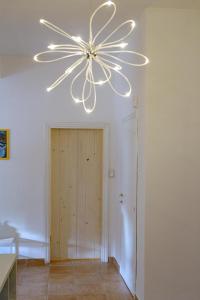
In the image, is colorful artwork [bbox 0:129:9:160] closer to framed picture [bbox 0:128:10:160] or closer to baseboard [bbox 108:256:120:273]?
framed picture [bbox 0:128:10:160]

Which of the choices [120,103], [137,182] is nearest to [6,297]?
[137,182]

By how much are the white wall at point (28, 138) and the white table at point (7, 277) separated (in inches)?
76.1

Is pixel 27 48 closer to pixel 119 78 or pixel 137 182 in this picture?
pixel 119 78

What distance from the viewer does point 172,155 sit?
9.80 ft

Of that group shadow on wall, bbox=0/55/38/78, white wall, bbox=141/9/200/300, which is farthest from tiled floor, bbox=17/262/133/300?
shadow on wall, bbox=0/55/38/78

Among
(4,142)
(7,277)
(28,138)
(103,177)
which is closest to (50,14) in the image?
(28,138)

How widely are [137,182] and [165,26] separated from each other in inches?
62.9

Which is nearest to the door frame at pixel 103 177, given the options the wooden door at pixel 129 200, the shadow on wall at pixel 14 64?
the wooden door at pixel 129 200

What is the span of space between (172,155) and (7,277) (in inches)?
71.5

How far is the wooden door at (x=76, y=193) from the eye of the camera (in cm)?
450

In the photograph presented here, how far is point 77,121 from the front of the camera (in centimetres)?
439

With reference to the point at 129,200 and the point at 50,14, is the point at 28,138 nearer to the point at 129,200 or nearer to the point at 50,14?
the point at 129,200

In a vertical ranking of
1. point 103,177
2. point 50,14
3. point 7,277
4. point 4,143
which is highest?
point 50,14

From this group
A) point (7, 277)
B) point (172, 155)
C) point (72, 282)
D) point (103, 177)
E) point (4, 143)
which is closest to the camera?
point (7, 277)
